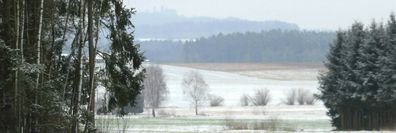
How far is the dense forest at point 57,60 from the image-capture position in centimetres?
1323

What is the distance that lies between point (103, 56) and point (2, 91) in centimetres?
472

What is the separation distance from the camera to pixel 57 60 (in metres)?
16.2

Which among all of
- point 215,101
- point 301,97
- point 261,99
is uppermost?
point 301,97

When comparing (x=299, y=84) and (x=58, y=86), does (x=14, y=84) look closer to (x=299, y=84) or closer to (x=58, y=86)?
(x=58, y=86)

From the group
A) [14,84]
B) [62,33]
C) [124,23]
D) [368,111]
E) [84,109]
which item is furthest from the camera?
[368,111]

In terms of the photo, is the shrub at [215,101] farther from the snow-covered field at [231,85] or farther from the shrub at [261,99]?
the shrub at [261,99]

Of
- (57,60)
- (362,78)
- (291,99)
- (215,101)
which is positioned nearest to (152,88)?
(215,101)

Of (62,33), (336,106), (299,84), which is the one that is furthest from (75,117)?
(299,84)

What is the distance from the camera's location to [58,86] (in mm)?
15242

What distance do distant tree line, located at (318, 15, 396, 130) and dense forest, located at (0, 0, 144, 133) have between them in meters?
25.6

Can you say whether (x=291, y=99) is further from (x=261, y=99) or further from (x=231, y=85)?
(x=231, y=85)

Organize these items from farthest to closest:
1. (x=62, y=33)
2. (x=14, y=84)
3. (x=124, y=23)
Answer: (x=124, y=23), (x=62, y=33), (x=14, y=84)

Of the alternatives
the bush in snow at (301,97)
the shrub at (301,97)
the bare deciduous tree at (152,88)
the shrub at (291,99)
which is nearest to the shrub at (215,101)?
the shrub at (291,99)

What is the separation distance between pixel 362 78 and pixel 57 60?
95.5 ft
